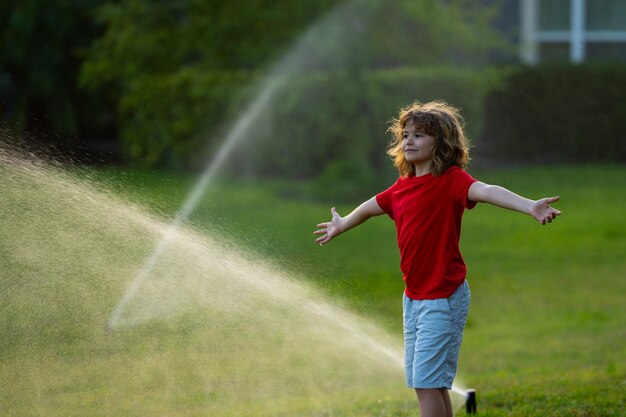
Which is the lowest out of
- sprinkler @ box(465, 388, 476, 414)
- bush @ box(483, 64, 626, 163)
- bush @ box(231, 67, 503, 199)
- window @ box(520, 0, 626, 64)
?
sprinkler @ box(465, 388, 476, 414)

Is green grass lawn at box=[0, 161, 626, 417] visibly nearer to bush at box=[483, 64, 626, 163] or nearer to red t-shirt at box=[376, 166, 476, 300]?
red t-shirt at box=[376, 166, 476, 300]

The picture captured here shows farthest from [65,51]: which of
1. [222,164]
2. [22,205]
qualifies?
[22,205]

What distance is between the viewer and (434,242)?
13.1 ft

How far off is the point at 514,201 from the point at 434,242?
14.7 inches

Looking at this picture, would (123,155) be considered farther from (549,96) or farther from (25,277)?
(25,277)

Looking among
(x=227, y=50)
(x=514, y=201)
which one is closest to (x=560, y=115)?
(x=227, y=50)

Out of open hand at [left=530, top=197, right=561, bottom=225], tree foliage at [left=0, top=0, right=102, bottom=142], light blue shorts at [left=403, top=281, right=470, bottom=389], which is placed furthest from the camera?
tree foliage at [left=0, top=0, right=102, bottom=142]

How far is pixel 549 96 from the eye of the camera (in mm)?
17797

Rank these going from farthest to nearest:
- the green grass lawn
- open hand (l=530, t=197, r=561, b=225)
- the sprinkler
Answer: the green grass lawn → the sprinkler → open hand (l=530, t=197, r=561, b=225)

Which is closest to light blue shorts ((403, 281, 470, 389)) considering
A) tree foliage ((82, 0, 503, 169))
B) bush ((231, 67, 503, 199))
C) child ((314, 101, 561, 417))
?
child ((314, 101, 561, 417))

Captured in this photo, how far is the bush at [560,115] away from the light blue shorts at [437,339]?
555 inches

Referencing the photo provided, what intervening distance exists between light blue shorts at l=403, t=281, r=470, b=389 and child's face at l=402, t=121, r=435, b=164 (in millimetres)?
544

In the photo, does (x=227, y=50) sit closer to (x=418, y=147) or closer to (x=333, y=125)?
(x=333, y=125)

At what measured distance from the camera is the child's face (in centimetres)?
409
